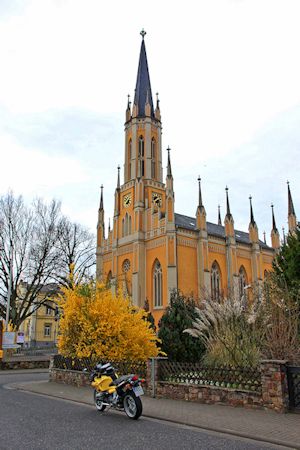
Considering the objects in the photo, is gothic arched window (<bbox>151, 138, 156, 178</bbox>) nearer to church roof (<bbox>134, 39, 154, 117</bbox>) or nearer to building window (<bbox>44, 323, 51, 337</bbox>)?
church roof (<bbox>134, 39, 154, 117</bbox>)

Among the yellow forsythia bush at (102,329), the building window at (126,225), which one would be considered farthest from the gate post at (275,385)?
the building window at (126,225)

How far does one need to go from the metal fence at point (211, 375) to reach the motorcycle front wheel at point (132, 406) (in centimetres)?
259

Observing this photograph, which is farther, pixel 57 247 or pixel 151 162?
pixel 151 162

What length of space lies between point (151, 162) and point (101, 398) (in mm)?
36438

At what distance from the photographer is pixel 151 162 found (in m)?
44.0

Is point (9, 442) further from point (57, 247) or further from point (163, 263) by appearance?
point (163, 263)

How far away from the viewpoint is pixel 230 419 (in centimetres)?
824

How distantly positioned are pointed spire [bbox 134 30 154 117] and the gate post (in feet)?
133

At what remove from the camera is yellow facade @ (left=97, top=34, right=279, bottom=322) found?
3628 centimetres

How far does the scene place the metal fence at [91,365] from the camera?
12.1 metres

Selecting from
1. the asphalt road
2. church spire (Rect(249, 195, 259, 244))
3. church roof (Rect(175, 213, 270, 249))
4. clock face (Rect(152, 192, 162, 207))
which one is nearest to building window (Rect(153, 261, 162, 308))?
church roof (Rect(175, 213, 270, 249))

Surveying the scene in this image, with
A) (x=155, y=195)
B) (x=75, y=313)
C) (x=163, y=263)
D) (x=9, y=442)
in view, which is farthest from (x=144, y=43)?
(x=9, y=442)

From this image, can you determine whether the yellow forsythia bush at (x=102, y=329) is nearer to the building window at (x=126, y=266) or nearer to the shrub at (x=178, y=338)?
the shrub at (x=178, y=338)

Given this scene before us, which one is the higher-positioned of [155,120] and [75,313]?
[155,120]
